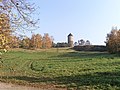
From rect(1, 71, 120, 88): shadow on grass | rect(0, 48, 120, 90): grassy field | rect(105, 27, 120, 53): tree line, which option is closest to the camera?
rect(0, 48, 120, 90): grassy field

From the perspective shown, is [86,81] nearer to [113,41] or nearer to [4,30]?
[4,30]

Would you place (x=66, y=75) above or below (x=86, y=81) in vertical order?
below

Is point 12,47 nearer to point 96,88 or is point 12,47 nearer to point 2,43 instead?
point 2,43

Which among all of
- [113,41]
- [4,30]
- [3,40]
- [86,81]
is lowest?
[86,81]

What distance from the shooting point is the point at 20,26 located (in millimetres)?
7586

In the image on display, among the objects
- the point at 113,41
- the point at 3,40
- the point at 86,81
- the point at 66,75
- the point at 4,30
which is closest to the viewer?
the point at 3,40

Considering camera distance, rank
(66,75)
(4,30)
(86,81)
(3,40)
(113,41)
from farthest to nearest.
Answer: (113,41) < (66,75) < (86,81) < (4,30) < (3,40)

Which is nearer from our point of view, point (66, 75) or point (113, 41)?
point (66, 75)

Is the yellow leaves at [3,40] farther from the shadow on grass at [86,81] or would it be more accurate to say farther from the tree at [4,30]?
the shadow on grass at [86,81]

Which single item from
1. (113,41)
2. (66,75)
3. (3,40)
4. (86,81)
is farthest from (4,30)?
(113,41)

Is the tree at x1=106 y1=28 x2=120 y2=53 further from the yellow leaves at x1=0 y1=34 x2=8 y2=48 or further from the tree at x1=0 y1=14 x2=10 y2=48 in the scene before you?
the yellow leaves at x1=0 y1=34 x2=8 y2=48

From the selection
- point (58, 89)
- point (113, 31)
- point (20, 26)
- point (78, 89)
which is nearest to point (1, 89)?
point (58, 89)

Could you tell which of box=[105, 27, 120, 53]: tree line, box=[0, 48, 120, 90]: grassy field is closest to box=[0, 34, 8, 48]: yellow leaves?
box=[0, 48, 120, 90]: grassy field

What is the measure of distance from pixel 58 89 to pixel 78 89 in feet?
3.84
